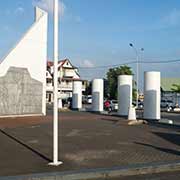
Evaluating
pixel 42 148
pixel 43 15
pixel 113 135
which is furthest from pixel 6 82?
pixel 42 148

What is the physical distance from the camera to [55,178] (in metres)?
8.31

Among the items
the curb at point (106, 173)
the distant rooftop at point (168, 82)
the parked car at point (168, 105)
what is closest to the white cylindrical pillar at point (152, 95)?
the curb at point (106, 173)

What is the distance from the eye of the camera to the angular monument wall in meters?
26.6

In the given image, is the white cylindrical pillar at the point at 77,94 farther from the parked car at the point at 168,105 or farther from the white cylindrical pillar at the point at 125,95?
the parked car at the point at 168,105

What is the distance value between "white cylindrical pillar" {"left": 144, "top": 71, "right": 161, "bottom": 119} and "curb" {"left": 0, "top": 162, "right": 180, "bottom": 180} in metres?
16.5

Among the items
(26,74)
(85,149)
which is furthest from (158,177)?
(26,74)

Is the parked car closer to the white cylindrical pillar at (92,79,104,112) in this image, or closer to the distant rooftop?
the white cylindrical pillar at (92,79,104,112)

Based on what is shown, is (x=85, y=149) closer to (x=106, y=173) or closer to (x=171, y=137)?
(x=106, y=173)

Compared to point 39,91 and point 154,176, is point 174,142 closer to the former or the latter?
point 154,176

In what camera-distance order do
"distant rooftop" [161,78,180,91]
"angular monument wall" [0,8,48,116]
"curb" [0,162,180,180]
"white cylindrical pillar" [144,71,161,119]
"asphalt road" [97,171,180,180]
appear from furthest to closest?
1. "distant rooftop" [161,78,180,91]
2. "angular monument wall" [0,8,48,116]
3. "white cylindrical pillar" [144,71,161,119]
4. "asphalt road" [97,171,180,180]
5. "curb" [0,162,180,180]

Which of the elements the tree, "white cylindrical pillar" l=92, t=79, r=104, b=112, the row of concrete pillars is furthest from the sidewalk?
the tree

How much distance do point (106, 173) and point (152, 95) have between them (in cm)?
1812

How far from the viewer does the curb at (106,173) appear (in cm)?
827

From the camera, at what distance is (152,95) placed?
86.6ft
